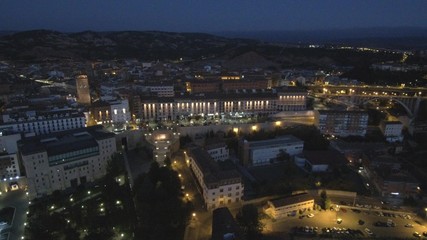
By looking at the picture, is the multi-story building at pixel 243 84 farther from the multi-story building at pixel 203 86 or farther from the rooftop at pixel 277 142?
the rooftop at pixel 277 142

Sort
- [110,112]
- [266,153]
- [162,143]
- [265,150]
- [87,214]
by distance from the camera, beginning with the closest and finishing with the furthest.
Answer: [87,214], [265,150], [266,153], [162,143], [110,112]

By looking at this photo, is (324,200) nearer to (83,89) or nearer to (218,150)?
(218,150)

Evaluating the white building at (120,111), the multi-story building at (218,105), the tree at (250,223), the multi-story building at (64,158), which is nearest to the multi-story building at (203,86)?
the multi-story building at (218,105)

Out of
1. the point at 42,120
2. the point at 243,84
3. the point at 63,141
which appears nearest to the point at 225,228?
the point at 63,141

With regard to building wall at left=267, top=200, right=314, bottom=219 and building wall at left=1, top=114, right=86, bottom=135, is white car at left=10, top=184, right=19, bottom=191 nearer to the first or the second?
building wall at left=1, top=114, right=86, bottom=135

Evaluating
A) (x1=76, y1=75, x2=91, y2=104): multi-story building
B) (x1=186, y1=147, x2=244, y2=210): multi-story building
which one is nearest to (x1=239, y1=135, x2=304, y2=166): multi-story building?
(x1=186, y1=147, x2=244, y2=210): multi-story building

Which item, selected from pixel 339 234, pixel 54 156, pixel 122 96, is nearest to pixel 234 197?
pixel 339 234
